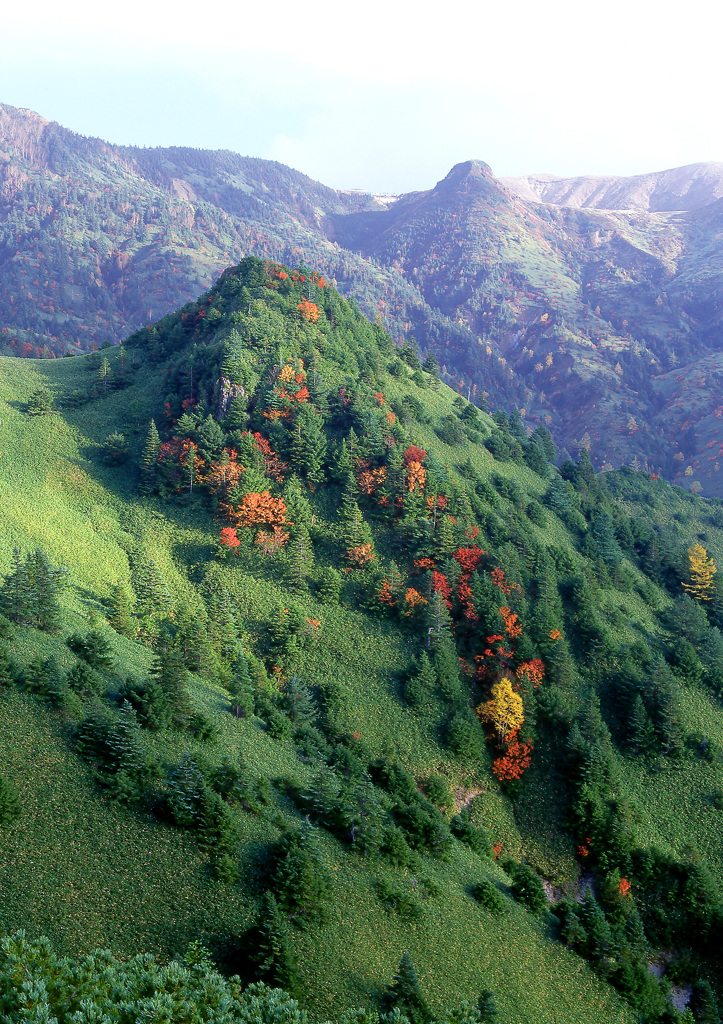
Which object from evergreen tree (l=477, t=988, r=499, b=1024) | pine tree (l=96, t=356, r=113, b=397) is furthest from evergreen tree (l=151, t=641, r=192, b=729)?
pine tree (l=96, t=356, r=113, b=397)

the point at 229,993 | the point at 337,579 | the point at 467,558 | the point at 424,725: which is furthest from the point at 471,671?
the point at 229,993

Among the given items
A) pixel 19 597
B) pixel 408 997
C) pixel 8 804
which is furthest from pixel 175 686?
pixel 408 997

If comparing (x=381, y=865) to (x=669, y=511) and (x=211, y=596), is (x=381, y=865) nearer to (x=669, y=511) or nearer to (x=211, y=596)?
(x=211, y=596)

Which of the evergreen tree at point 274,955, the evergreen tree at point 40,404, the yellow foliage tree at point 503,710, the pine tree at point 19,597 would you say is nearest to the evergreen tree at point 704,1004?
the yellow foliage tree at point 503,710

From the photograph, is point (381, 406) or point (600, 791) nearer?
point (600, 791)

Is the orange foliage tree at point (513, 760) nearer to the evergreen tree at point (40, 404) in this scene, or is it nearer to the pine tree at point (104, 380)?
the evergreen tree at point (40, 404)

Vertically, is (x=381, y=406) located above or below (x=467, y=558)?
above
